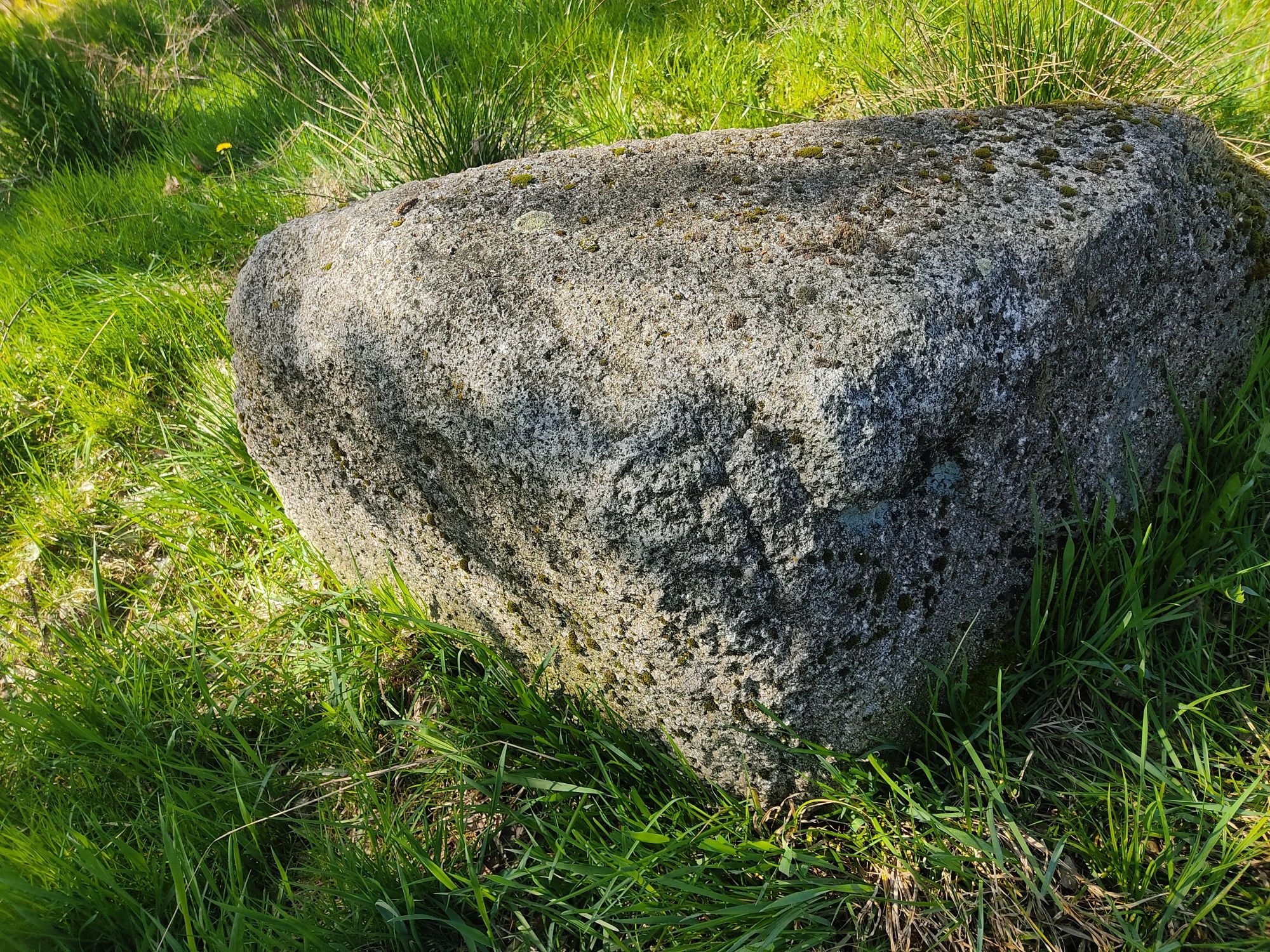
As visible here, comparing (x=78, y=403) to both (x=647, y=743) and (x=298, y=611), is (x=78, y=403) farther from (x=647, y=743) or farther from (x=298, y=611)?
(x=647, y=743)

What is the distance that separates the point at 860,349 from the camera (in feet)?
4.29

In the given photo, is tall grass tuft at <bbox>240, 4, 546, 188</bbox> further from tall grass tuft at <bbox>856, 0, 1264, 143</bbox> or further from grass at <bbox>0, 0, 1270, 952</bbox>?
tall grass tuft at <bbox>856, 0, 1264, 143</bbox>

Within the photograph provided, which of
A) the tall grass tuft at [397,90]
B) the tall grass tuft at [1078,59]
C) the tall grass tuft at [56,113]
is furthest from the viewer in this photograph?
the tall grass tuft at [56,113]

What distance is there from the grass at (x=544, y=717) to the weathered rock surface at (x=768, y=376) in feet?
0.49

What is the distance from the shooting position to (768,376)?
4.30 ft

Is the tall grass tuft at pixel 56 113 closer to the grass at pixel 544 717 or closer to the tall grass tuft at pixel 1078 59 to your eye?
the grass at pixel 544 717

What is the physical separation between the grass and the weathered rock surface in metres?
0.15

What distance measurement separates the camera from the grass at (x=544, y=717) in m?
1.41

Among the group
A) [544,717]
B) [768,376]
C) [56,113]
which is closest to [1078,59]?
[768,376]

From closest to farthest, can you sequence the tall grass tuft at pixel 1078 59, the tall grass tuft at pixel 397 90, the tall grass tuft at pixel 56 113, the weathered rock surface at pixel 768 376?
the weathered rock surface at pixel 768 376, the tall grass tuft at pixel 1078 59, the tall grass tuft at pixel 397 90, the tall grass tuft at pixel 56 113

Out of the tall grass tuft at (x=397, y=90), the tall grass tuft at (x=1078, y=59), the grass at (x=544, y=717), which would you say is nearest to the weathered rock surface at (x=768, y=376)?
the grass at (x=544, y=717)

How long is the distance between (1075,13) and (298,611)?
9.12ft

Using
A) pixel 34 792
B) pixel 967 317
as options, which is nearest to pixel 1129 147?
pixel 967 317

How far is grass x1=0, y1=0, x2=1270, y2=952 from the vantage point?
55.6 inches
